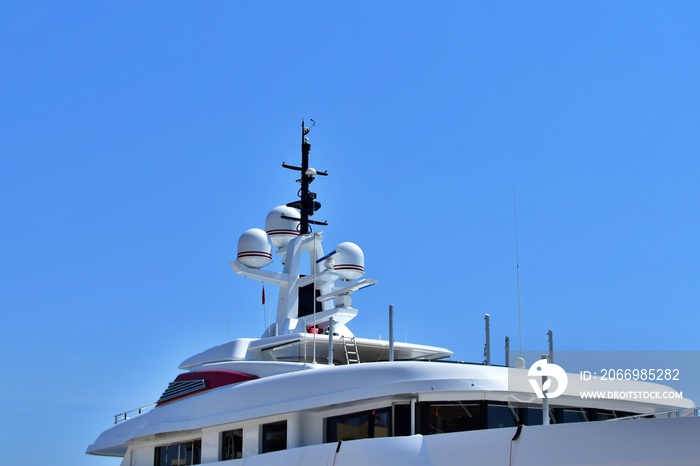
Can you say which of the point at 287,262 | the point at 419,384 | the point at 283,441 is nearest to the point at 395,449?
the point at 419,384

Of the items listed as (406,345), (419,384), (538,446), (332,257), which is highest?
(332,257)

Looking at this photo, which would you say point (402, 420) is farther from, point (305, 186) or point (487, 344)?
point (305, 186)

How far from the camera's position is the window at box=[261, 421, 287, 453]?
16219 mm

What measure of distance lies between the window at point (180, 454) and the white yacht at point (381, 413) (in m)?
0.04

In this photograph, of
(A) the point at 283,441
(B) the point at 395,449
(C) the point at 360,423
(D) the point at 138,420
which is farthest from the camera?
(D) the point at 138,420

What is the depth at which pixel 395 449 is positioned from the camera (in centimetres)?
1342

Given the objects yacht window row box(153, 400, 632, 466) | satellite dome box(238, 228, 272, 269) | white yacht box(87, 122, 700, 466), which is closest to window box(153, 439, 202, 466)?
white yacht box(87, 122, 700, 466)

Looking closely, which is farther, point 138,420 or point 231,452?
point 138,420

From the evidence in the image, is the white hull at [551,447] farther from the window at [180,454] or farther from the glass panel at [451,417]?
the window at [180,454]

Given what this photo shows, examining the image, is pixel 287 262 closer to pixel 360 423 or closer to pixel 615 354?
pixel 360 423

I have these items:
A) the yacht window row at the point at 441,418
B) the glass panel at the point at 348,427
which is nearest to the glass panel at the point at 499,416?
the yacht window row at the point at 441,418

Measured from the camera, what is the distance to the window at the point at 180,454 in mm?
18186

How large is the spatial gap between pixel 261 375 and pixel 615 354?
6.53m

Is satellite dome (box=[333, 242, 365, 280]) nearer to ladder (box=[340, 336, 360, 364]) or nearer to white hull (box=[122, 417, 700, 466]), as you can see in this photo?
ladder (box=[340, 336, 360, 364])
